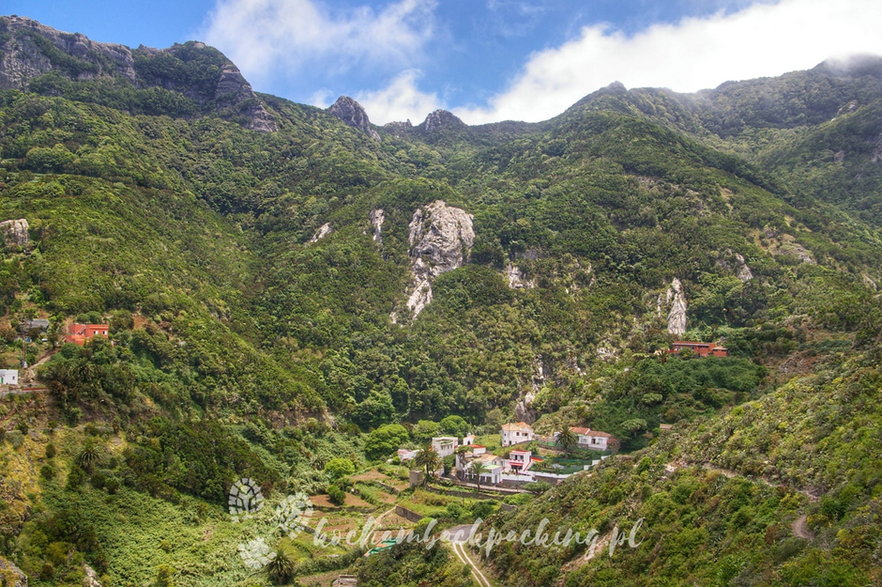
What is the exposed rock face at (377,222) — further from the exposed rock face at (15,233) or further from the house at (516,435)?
the exposed rock face at (15,233)

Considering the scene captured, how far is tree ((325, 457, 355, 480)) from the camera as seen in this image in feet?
185

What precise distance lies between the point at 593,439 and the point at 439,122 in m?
159

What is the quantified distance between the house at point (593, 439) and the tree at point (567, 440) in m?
0.40

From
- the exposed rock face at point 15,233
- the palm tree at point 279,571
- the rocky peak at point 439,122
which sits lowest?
the palm tree at point 279,571

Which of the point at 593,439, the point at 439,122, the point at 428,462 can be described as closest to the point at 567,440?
the point at 593,439

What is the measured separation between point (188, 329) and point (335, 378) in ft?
59.8

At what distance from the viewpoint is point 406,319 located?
86.6m

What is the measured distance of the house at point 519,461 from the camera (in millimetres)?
49125

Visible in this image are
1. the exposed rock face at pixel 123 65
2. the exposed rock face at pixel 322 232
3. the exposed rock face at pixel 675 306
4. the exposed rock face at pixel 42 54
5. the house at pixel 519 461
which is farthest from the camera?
the exposed rock face at pixel 123 65

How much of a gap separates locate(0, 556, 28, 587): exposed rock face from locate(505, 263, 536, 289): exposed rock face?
71.6 meters

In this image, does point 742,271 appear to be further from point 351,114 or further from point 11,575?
point 351,114

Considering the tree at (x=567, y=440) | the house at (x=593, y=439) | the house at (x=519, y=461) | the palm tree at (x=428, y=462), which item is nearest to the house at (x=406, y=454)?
the palm tree at (x=428, y=462)

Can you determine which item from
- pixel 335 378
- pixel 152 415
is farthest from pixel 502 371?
pixel 152 415

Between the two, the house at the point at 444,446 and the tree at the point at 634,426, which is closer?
the tree at the point at 634,426
